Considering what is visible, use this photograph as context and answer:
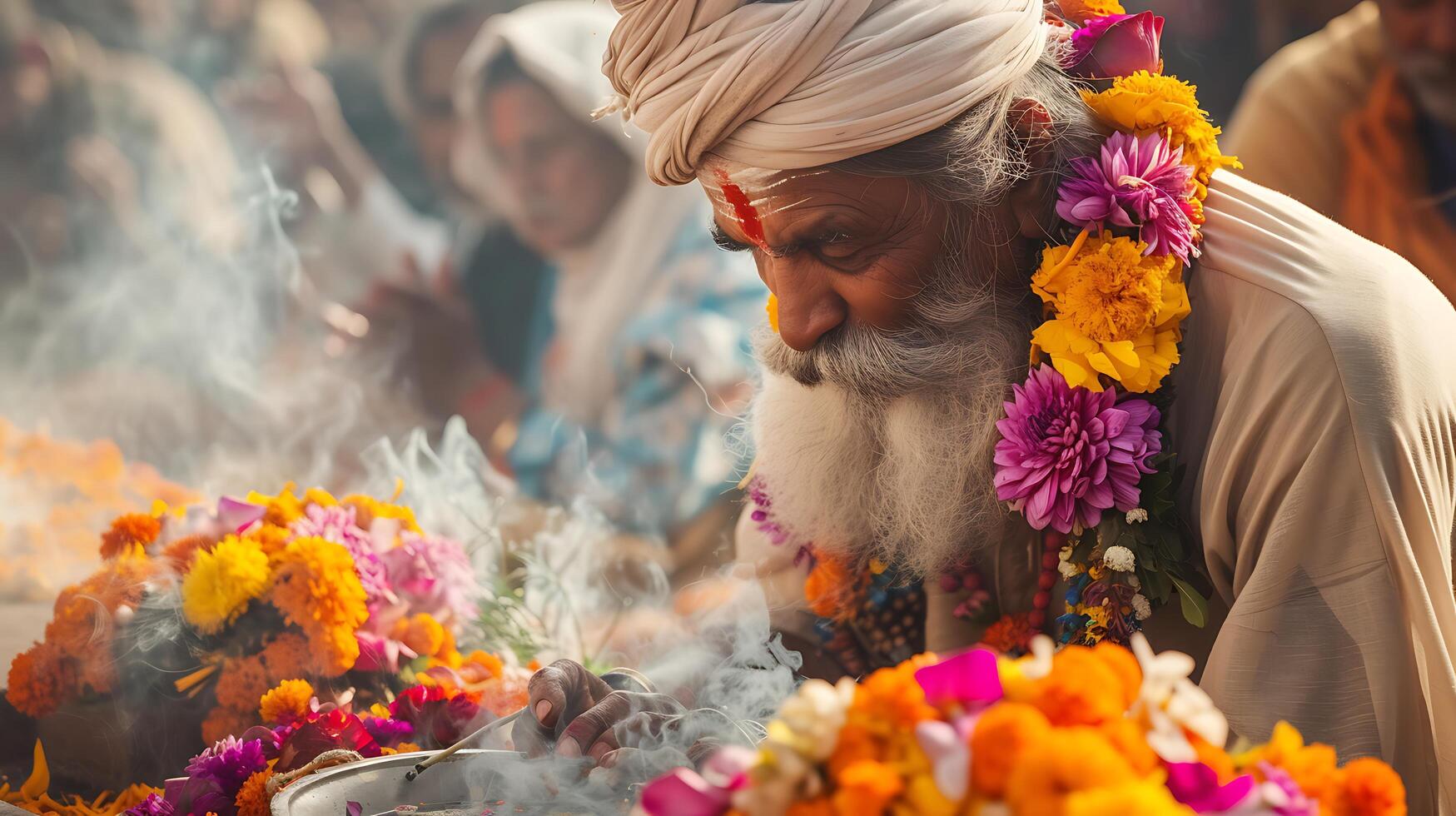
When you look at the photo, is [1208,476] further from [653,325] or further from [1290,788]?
[653,325]

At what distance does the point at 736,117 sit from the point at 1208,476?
3.24 feet

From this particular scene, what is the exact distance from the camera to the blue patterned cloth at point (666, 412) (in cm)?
525

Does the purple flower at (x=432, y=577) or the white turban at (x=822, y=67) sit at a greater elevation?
the white turban at (x=822, y=67)

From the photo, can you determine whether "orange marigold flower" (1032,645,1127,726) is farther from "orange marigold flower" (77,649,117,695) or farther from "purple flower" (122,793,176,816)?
"orange marigold flower" (77,649,117,695)

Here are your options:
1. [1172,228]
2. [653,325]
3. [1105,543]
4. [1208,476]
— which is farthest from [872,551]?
[653,325]

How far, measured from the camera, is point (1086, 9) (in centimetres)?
217

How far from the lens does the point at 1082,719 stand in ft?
3.04

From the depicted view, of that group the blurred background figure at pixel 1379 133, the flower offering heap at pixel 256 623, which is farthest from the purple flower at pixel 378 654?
the blurred background figure at pixel 1379 133

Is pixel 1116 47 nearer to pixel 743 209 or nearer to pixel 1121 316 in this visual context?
pixel 1121 316

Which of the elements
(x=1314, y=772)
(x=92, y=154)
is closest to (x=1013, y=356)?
(x=1314, y=772)

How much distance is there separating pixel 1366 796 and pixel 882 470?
130 cm

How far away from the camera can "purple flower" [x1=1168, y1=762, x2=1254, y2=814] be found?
3.08 ft

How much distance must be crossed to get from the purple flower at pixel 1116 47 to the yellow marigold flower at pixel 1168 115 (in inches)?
1.8

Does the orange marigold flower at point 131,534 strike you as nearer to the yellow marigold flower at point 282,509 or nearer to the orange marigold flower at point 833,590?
the yellow marigold flower at point 282,509
